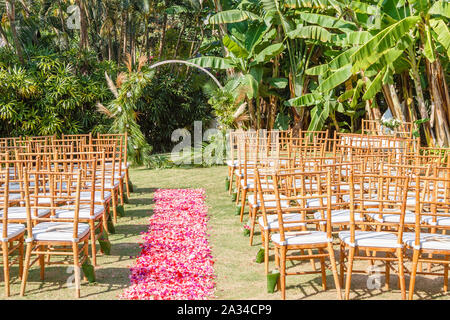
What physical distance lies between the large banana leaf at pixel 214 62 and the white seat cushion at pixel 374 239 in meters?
8.61

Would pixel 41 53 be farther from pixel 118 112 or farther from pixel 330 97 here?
pixel 330 97

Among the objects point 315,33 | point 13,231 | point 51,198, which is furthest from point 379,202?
point 315,33

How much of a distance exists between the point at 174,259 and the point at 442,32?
19.0ft

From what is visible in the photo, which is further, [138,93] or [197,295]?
[138,93]

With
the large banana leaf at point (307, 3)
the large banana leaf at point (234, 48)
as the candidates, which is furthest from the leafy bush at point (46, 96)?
the large banana leaf at point (307, 3)

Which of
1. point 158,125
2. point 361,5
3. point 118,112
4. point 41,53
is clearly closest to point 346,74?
point 361,5

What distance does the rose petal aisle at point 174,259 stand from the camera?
145 inches

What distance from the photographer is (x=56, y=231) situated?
3.80 metres

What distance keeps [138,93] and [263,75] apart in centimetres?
370

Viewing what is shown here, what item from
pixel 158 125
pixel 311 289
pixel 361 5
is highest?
pixel 361 5

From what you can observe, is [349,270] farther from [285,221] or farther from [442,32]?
[442,32]

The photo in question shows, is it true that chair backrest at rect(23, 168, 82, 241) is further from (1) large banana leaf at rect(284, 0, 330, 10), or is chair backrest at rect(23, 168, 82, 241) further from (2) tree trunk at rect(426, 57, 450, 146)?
(1) large banana leaf at rect(284, 0, 330, 10)

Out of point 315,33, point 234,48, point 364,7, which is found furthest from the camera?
point 234,48

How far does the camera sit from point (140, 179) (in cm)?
940
